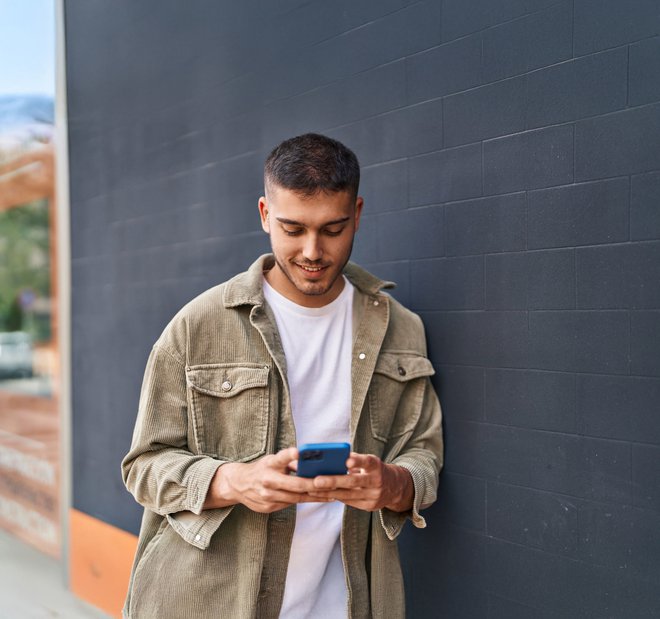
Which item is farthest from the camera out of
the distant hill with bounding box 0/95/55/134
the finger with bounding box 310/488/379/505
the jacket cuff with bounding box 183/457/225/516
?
the distant hill with bounding box 0/95/55/134

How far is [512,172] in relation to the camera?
299 cm

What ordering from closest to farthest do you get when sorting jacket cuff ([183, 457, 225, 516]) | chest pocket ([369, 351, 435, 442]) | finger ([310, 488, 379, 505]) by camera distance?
finger ([310, 488, 379, 505])
jacket cuff ([183, 457, 225, 516])
chest pocket ([369, 351, 435, 442])

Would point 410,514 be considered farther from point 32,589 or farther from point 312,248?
point 32,589

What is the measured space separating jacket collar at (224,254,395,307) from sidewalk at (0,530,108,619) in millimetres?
3494

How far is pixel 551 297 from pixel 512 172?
1.59 ft

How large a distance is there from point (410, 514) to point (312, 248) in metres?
0.96

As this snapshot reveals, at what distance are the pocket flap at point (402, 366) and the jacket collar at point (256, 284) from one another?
250 mm

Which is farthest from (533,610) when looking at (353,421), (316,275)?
(316,275)

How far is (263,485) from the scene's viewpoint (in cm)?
237

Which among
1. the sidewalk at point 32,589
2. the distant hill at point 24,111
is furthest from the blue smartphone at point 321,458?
the distant hill at point 24,111

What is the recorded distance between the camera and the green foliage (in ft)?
21.3

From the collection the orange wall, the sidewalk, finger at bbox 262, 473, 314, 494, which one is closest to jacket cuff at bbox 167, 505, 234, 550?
finger at bbox 262, 473, 314, 494

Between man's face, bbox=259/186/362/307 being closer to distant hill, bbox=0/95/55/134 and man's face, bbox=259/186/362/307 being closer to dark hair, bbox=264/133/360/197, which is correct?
dark hair, bbox=264/133/360/197

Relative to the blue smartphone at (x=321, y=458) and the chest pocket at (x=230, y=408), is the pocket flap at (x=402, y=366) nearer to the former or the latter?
the chest pocket at (x=230, y=408)
